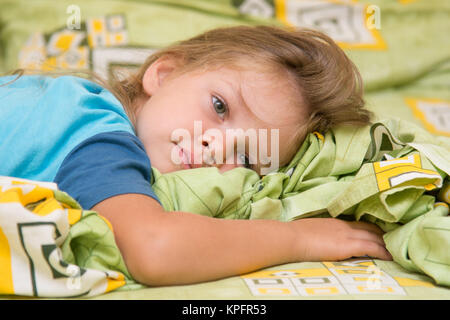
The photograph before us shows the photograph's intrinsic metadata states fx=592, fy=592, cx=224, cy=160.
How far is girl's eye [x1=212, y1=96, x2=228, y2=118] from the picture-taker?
107cm

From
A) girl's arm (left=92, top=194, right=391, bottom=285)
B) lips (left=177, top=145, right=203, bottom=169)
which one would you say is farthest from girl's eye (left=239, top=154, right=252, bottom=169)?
girl's arm (left=92, top=194, right=391, bottom=285)

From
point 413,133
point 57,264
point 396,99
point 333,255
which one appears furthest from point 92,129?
point 396,99

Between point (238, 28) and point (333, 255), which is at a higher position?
point (238, 28)

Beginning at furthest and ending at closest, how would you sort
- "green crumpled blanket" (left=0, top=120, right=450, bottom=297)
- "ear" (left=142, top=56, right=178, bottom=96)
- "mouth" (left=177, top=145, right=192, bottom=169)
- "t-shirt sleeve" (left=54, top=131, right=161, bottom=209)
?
1. "ear" (left=142, top=56, right=178, bottom=96)
2. "mouth" (left=177, top=145, right=192, bottom=169)
3. "t-shirt sleeve" (left=54, top=131, right=161, bottom=209)
4. "green crumpled blanket" (left=0, top=120, right=450, bottom=297)

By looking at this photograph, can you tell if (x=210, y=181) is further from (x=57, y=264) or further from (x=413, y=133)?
(x=413, y=133)

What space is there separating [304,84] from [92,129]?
43 cm

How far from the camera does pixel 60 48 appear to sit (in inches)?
64.7

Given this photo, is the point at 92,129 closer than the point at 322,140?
Yes

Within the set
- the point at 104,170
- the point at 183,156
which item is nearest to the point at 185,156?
the point at 183,156

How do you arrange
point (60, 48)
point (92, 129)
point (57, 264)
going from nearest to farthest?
point (57, 264) → point (92, 129) → point (60, 48)

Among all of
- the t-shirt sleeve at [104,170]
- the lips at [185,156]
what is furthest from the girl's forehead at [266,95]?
the t-shirt sleeve at [104,170]

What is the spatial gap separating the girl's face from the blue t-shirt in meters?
0.08

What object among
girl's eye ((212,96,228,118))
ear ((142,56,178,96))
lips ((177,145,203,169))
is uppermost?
ear ((142,56,178,96))

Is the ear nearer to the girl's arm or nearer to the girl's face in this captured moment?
the girl's face
